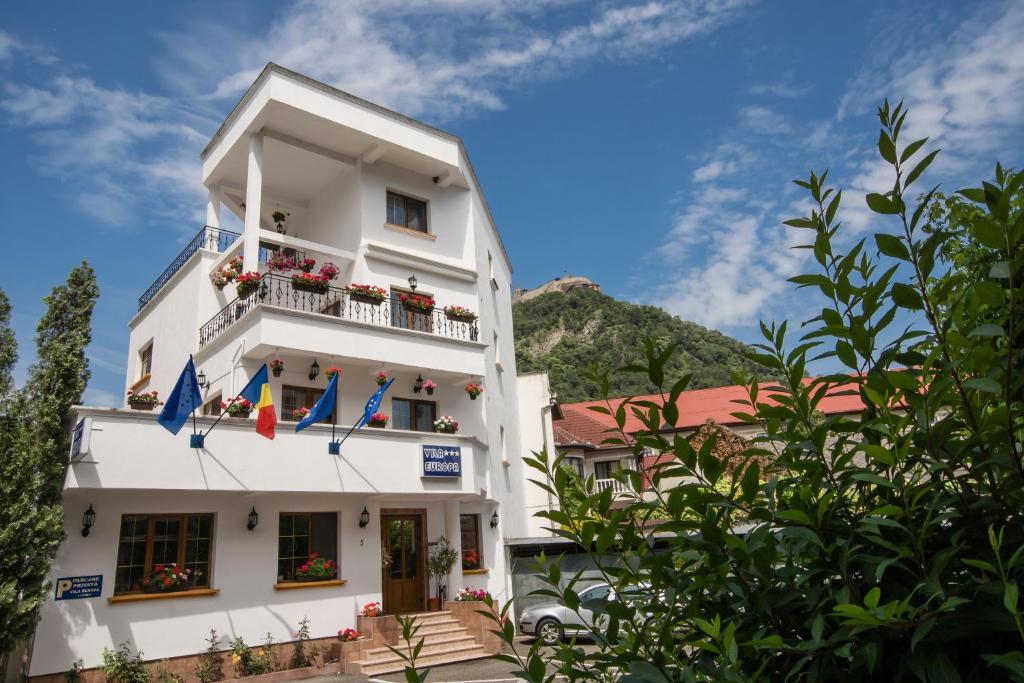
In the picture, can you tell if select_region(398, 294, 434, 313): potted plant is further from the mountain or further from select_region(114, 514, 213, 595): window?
the mountain

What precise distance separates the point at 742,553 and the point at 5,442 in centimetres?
1298

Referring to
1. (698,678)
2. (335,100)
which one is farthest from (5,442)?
(698,678)

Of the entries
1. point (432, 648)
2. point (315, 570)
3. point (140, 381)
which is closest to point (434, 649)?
point (432, 648)

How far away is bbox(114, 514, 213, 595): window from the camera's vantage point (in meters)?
12.6

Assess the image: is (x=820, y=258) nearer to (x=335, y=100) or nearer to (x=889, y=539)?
(x=889, y=539)

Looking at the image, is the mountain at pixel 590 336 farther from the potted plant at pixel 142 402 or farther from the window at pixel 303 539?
the potted plant at pixel 142 402

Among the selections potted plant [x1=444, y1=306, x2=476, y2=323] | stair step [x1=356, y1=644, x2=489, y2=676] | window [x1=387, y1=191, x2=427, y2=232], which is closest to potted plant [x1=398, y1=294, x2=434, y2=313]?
potted plant [x1=444, y1=306, x2=476, y2=323]

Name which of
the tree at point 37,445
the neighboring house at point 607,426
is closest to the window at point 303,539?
the tree at point 37,445

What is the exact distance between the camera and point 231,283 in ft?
57.0

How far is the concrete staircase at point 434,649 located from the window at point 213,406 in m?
6.46

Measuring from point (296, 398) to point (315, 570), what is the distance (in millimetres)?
3826

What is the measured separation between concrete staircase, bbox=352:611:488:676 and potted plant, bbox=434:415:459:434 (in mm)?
4183

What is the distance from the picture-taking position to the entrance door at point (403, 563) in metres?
16.1

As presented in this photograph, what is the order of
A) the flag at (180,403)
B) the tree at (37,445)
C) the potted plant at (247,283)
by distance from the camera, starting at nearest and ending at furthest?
the tree at (37,445) < the flag at (180,403) < the potted plant at (247,283)
